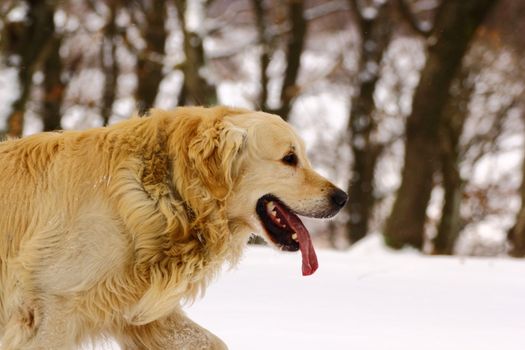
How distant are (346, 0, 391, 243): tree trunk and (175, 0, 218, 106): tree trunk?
7.43 m

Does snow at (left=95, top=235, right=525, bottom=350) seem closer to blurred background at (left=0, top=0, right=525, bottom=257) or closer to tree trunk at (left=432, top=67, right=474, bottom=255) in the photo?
blurred background at (left=0, top=0, right=525, bottom=257)

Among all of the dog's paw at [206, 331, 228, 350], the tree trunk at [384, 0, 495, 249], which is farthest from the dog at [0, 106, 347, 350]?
the tree trunk at [384, 0, 495, 249]

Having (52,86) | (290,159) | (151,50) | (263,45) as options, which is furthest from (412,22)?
(290,159)

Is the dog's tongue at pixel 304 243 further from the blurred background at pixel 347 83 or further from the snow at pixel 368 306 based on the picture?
the blurred background at pixel 347 83

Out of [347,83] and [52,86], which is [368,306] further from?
[347,83]

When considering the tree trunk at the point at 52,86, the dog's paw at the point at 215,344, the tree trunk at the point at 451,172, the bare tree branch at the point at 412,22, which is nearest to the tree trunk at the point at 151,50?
the tree trunk at the point at 52,86

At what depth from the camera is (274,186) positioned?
4719mm

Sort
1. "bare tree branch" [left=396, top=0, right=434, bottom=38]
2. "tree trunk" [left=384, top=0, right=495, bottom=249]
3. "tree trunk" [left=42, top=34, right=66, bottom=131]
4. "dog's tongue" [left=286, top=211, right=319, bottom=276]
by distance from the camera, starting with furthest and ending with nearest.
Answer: "tree trunk" [left=42, top=34, right=66, bottom=131] < "bare tree branch" [left=396, top=0, right=434, bottom=38] < "tree trunk" [left=384, top=0, right=495, bottom=249] < "dog's tongue" [left=286, top=211, right=319, bottom=276]

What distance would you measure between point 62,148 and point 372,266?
15.7ft

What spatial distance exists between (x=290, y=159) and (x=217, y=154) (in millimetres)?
424

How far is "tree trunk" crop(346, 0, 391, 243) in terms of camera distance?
2369cm

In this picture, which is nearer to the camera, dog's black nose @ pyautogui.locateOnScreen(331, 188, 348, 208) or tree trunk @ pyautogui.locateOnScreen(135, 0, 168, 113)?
dog's black nose @ pyautogui.locateOnScreen(331, 188, 348, 208)

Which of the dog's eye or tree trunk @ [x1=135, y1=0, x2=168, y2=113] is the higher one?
the dog's eye

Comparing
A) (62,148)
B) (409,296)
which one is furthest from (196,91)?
(62,148)
